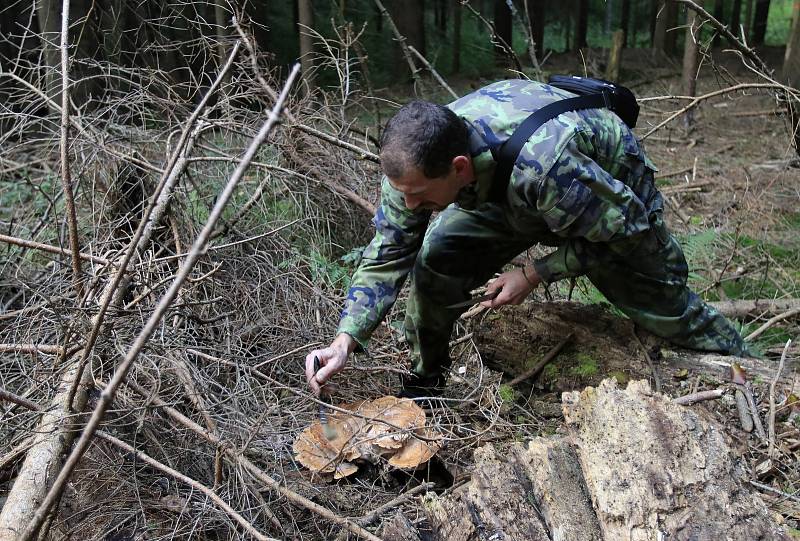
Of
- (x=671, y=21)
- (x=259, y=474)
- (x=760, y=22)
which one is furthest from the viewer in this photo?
(x=760, y=22)

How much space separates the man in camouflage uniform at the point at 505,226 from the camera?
8.39ft

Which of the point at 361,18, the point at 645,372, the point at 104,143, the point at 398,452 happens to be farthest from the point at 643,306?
the point at 361,18

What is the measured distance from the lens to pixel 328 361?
2.63m

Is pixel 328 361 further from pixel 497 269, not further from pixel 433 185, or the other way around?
pixel 497 269

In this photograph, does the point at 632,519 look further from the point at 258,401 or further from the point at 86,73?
the point at 86,73

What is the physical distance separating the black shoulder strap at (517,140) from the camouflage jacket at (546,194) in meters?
0.03

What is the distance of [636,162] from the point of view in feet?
9.89

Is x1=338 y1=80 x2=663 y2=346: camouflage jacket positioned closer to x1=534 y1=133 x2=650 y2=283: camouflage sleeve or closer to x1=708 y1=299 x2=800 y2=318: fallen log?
x1=534 y1=133 x2=650 y2=283: camouflage sleeve

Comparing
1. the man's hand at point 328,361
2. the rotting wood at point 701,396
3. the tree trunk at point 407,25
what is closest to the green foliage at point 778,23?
the tree trunk at point 407,25

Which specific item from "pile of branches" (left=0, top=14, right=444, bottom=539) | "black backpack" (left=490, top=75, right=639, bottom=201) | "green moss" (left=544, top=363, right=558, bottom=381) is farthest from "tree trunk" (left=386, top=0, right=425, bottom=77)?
"green moss" (left=544, top=363, right=558, bottom=381)

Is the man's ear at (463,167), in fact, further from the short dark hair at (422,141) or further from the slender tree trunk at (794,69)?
the slender tree trunk at (794,69)

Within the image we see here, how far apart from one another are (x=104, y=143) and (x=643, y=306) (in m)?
3.04

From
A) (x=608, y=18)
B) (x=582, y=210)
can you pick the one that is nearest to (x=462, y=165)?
(x=582, y=210)

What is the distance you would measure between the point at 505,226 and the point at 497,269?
0.34 meters
